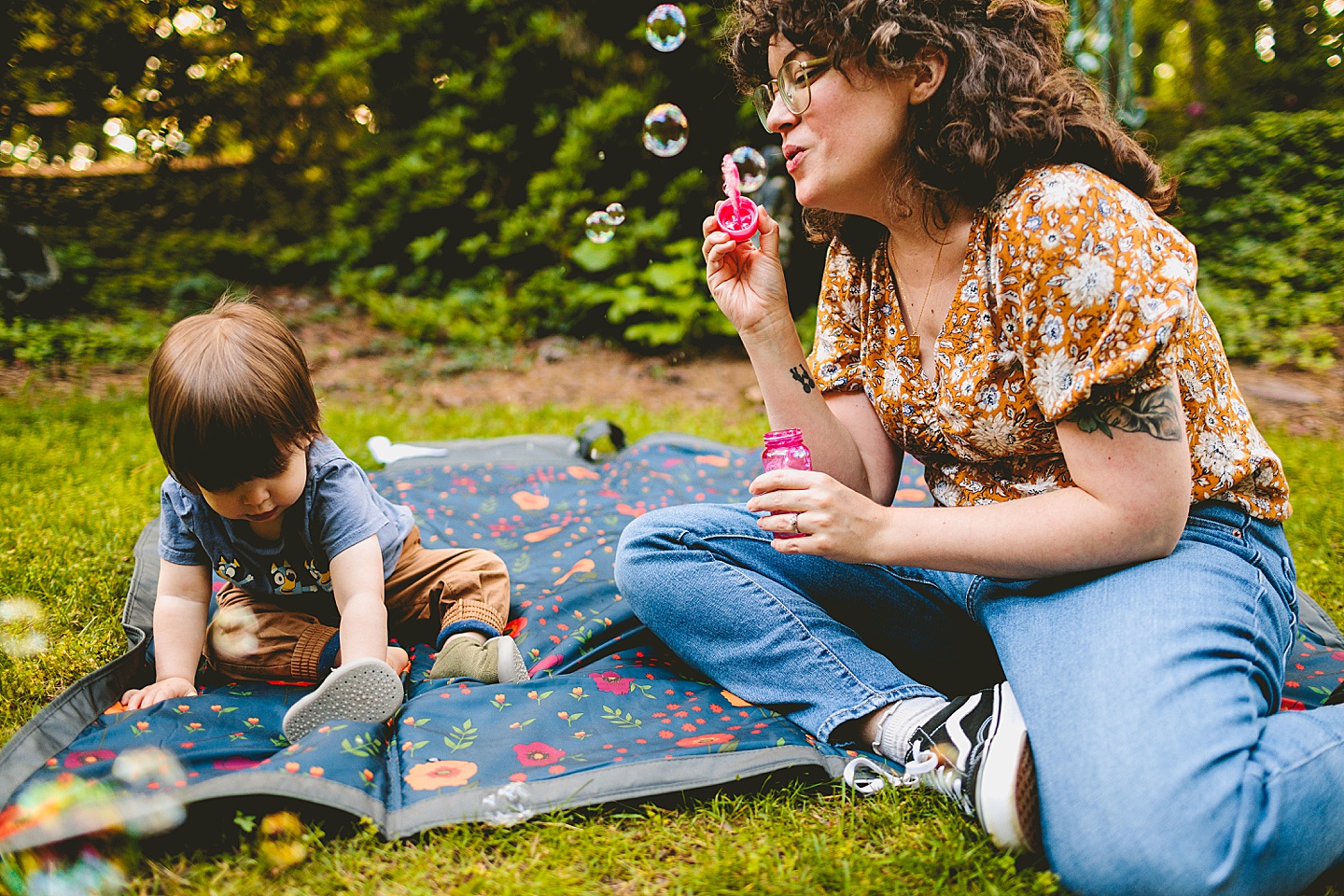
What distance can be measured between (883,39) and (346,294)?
5305 mm

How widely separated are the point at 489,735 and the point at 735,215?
1006 millimetres

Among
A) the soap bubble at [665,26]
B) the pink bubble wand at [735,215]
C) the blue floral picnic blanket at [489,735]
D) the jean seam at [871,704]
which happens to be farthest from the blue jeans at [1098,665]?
the soap bubble at [665,26]

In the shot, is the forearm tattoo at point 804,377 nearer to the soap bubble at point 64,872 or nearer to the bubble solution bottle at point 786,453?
the bubble solution bottle at point 786,453

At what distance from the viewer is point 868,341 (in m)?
1.76

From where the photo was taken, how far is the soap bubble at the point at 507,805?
1.34 m

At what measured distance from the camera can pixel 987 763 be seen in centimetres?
130

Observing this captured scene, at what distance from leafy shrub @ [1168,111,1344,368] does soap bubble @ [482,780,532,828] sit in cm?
489

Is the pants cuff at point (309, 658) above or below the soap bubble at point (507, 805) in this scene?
below

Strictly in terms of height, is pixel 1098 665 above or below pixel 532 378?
above

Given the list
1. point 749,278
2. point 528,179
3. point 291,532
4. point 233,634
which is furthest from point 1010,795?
point 528,179

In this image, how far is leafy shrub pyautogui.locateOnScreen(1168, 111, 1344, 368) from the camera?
5.20 metres

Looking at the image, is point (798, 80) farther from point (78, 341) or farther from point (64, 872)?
point (78, 341)

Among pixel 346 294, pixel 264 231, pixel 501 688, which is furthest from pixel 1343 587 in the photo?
pixel 264 231

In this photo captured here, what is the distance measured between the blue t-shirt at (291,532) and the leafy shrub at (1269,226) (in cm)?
480
